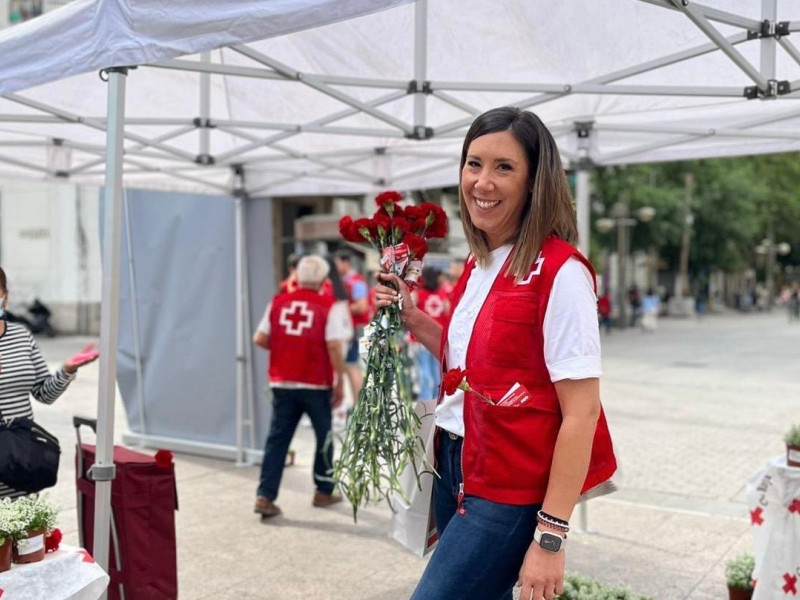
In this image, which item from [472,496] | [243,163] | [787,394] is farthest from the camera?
[787,394]

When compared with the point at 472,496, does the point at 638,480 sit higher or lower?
lower

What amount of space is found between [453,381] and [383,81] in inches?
117

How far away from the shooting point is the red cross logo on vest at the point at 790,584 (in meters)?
3.64

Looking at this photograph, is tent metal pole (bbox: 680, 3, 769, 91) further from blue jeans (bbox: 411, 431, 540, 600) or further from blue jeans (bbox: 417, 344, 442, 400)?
blue jeans (bbox: 417, 344, 442, 400)

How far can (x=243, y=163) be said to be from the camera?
6.73 m

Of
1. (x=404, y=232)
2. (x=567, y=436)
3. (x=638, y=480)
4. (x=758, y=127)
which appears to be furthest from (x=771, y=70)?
(x=638, y=480)

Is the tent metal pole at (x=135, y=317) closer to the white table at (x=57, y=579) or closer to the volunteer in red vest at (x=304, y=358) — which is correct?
the volunteer in red vest at (x=304, y=358)

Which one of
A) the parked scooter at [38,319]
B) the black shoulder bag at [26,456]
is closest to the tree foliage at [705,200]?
the parked scooter at [38,319]

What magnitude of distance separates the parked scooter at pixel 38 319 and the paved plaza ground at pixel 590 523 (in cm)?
1235

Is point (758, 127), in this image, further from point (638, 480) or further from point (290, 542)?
point (290, 542)

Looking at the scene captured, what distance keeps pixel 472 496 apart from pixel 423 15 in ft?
9.98

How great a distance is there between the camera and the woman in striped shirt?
3.56 m

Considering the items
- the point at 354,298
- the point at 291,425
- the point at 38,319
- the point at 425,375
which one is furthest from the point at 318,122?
the point at 38,319

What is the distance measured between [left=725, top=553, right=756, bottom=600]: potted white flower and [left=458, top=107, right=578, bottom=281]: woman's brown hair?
2.62 metres
